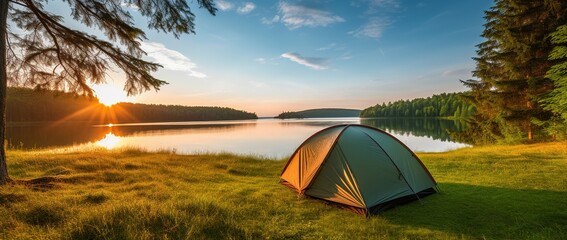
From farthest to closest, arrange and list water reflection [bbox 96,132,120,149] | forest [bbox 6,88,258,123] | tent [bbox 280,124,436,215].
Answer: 1. forest [bbox 6,88,258,123]
2. water reflection [bbox 96,132,120,149]
3. tent [bbox 280,124,436,215]

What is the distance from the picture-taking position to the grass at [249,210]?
13.9 feet

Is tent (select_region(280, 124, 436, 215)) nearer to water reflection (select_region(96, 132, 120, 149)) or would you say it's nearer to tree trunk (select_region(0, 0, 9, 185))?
tree trunk (select_region(0, 0, 9, 185))

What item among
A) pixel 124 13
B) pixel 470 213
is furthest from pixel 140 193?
pixel 470 213

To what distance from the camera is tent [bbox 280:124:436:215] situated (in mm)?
5832

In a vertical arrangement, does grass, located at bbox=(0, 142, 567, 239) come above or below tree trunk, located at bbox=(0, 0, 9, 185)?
below

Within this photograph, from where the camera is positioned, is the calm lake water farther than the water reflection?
Yes

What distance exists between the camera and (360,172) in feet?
19.5

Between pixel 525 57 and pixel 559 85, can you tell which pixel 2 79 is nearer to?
pixel 559 85

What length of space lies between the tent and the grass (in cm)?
31

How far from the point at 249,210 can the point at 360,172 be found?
2.77 m

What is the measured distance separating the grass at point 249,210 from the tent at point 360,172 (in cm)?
31

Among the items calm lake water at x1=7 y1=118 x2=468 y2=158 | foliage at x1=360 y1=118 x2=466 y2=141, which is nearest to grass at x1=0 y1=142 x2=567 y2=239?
calm lake water at x1=7 y1=118 x2=468 y2=158

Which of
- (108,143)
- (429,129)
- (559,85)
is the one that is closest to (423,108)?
(429,129)

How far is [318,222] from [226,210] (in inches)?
76.7
